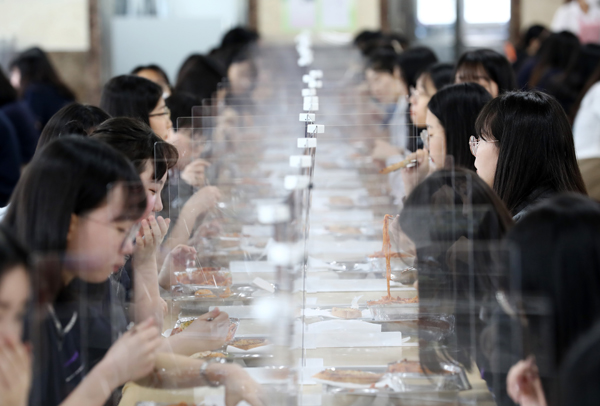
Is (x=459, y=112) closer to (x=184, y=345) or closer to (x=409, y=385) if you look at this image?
(x=409, y=385)

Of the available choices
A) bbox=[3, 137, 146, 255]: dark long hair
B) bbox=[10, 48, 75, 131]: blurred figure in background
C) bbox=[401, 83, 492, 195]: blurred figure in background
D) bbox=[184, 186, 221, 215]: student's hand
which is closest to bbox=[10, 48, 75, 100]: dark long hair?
bbox=[10, 48, 75, 131]: blurred figure in background

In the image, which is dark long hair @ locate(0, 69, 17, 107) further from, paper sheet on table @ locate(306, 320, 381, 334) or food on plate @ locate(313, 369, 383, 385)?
food on plate @ locate(313, 369, 383, 385)

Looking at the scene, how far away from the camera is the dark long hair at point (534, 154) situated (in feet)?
5.24

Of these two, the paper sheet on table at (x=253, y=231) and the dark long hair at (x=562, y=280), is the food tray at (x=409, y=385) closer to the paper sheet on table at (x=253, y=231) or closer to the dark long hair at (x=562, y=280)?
the dark long hair at (x=562, y=280)

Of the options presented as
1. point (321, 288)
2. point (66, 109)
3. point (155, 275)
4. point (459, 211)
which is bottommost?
point (321, 288)

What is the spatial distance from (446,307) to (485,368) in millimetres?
160

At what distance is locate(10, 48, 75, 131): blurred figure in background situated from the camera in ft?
13.9

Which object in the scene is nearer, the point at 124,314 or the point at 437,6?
the point at 124,314

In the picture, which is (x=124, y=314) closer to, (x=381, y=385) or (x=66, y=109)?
(x=381, y=385)

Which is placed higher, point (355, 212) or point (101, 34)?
point (101, 34)

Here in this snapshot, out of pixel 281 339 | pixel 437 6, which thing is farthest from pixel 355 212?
pixel 437 6

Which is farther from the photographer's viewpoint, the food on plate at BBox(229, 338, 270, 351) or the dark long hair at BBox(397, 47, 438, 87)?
the dark long hair at BBox(397, 47, 438, 87)

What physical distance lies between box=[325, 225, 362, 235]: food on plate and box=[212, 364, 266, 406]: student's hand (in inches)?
48.9

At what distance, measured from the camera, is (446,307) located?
1.20 meters
